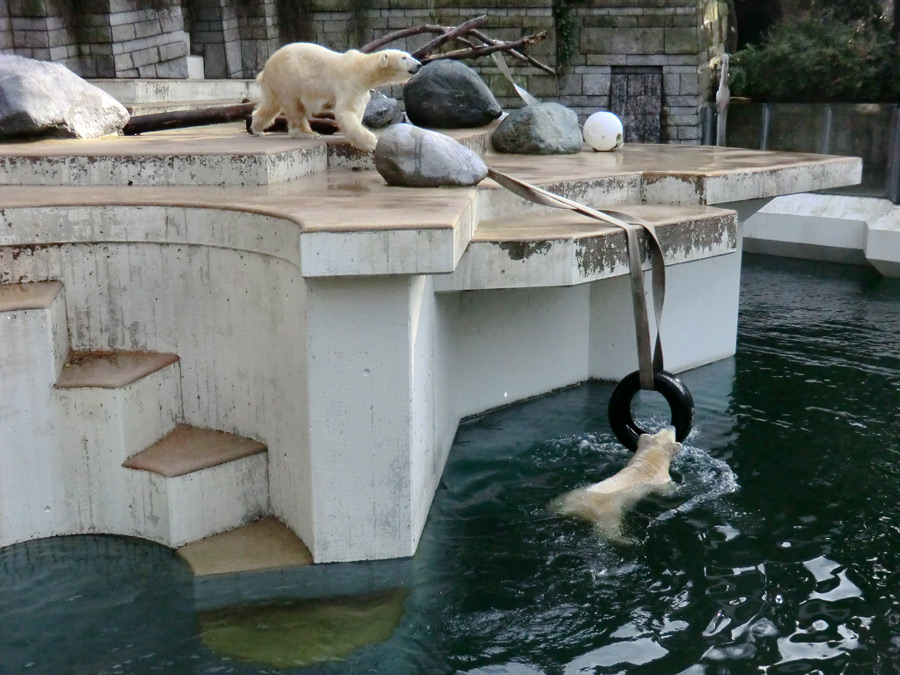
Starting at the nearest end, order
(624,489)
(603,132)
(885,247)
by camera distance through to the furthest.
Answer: (624,489) < (603,132) < (885,247)

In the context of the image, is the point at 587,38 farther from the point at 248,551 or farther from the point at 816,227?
the point at 248,551

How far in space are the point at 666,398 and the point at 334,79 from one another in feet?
9.20

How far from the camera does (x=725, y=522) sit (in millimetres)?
4895

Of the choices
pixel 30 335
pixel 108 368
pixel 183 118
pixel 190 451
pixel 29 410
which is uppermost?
pixel 183 118

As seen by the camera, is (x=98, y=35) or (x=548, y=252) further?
(x=98, y=35)

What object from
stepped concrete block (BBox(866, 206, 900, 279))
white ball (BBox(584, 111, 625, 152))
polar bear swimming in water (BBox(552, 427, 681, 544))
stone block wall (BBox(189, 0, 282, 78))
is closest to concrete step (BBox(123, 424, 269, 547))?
polar bear swimming in water (BBox(552, 427, 681, 544))

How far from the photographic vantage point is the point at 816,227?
465 inches

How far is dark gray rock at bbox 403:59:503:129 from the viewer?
818cm

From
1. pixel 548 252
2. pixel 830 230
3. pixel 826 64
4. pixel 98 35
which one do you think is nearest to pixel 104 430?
pixel 548 252

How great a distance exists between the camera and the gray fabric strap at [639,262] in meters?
5.34

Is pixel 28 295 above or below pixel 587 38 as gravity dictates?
below

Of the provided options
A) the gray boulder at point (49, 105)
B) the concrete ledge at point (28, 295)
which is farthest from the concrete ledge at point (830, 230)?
the concrete ledge at point (28, 295)

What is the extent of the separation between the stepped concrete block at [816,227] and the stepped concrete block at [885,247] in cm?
26

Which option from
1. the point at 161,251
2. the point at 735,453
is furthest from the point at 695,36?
the point at 161,251
